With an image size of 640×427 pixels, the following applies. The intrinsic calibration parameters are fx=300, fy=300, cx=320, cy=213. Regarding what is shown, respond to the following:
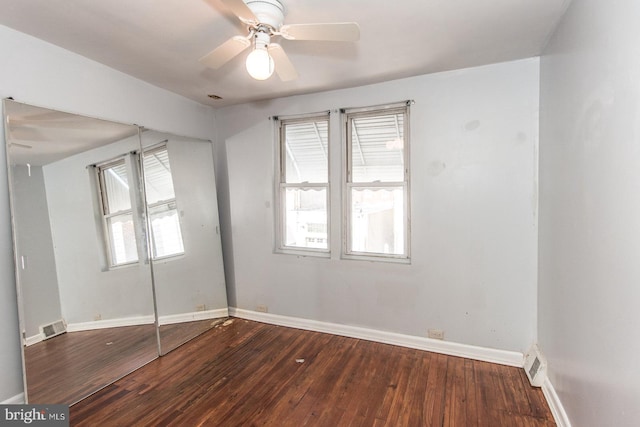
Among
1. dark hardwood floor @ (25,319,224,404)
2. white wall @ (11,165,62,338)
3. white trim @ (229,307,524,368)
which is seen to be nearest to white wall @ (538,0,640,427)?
white trim @ (229,307,524,368)

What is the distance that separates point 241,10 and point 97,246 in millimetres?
2128

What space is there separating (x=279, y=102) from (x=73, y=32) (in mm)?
1811

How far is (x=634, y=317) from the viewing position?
1162 millimetres

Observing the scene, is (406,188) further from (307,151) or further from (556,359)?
(556,359)

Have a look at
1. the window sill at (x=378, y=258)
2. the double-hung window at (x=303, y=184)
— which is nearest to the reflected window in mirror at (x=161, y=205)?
the double-hung window at (x=303, y=184)

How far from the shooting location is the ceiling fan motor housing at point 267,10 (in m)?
1.57

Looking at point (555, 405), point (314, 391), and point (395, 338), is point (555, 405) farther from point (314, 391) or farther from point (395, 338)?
point (314, 391)

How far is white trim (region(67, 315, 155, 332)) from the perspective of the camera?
89.0 inches

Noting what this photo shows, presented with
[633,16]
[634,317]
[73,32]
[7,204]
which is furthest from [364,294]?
[73,32]

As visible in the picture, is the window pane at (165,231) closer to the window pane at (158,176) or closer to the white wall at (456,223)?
the window pane at (158,176)

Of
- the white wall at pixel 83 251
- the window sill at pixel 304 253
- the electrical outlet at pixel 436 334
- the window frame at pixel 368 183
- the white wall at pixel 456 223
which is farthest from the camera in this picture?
the window sill at pixel 304 253

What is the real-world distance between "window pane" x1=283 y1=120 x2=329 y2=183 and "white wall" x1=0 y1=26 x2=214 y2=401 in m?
1.44

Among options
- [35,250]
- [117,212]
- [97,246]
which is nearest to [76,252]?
[97,246]

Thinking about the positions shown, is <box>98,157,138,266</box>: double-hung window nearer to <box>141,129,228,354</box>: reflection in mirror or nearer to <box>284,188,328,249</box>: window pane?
<box>141,129,228,354</box>: reflection in mirror
